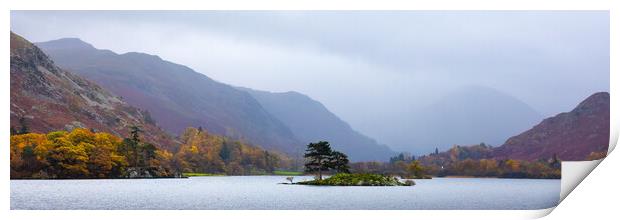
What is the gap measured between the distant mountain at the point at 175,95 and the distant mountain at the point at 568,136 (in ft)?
34.9

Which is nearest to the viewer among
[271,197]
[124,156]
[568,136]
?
[271,197]

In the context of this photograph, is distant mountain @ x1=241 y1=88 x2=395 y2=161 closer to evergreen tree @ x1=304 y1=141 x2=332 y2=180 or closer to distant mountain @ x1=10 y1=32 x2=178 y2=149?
evergreen tree @ x1=304 y1=141 x2=332 y2=180

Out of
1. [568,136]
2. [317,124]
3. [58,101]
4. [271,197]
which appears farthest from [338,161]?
[58,101]

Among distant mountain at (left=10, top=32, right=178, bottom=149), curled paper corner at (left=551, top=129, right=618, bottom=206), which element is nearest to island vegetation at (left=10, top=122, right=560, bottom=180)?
distant mountain at (left=10, top=32, right=178, bottom=149)

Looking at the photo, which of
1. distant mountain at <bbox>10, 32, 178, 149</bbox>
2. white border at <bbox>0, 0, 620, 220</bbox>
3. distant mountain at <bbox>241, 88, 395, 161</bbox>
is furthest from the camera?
distant mountain at <bbox>10, 32, 178, 149</bbox>

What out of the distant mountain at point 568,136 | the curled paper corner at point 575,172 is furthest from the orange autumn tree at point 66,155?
the curled paper corner at point 575,172

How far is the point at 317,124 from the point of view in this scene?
4019 cm

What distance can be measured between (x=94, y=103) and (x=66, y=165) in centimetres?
601

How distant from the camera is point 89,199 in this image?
25672 millimetres

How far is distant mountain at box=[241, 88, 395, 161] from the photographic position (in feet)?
121

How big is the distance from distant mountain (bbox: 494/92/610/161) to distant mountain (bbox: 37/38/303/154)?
10643 mm

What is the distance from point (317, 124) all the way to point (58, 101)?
1410 cm
